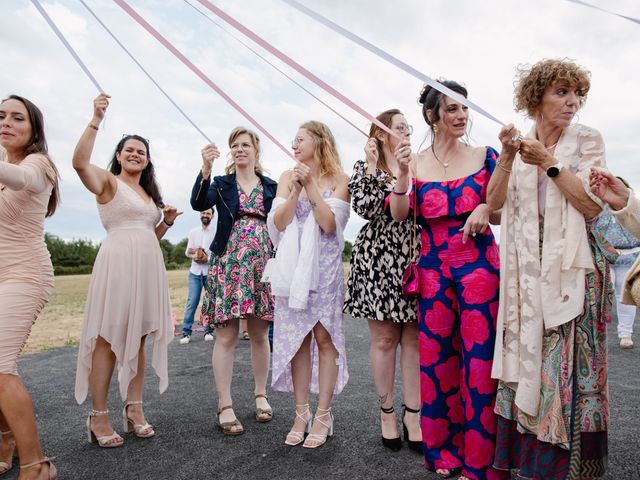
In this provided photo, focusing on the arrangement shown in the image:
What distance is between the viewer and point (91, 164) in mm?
3312

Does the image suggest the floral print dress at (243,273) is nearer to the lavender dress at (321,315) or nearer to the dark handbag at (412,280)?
the lavender dress at (321,315)

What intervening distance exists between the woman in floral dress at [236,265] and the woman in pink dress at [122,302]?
0.39 meters

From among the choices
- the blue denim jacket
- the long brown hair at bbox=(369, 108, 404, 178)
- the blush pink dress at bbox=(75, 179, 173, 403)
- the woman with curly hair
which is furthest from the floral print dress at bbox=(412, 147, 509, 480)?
the blush pink dress at bbox=(75, 179, 173, 403)

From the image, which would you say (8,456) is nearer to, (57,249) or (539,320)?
(539,320)

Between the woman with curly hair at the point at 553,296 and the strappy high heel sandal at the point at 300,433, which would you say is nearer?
the woman with curly hair at the point at 553,296

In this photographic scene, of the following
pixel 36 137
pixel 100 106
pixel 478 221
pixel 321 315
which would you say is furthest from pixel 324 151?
pixel 36 137

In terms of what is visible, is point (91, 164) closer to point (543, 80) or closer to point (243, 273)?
point (243, 273)

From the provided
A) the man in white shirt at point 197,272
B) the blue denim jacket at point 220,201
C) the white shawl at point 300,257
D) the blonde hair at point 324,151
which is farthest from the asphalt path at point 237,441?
the man in white shirt at point 197,272

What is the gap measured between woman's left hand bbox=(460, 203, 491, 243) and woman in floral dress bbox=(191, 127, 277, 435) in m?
1.69

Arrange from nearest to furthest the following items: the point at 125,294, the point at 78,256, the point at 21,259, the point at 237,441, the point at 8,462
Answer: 1. the point at 21,259
2. the point at 8,462
3. the point at 237,441
4. the point at 125,294
5. the point at 78,256

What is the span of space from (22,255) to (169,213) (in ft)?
4.06

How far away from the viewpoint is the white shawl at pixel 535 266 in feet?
7.34

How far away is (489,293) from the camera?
2.68 metres

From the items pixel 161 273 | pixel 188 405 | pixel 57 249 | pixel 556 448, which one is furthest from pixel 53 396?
pixel 57 249
